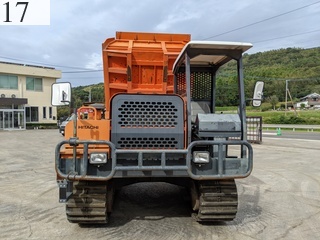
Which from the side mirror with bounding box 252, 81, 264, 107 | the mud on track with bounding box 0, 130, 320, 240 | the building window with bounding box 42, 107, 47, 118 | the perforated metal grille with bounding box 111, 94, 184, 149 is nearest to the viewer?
the perforated metal grille with bounding box 111, 94, 184, 149

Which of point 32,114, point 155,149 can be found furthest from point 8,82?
point 155,149

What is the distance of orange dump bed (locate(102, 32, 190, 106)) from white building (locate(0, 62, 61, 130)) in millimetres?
33613

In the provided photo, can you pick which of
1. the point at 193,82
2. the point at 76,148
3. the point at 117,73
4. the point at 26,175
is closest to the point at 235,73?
the point at 193,82

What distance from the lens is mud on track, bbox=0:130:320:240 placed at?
435 cm

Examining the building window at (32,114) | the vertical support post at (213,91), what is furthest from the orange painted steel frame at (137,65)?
the building window at (32,114)

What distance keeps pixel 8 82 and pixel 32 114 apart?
15.6 ft

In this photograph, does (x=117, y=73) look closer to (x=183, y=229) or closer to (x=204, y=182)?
(x=204, y=182)

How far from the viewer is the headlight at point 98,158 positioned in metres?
3.88

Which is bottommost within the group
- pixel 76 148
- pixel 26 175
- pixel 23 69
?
pixel 26 175

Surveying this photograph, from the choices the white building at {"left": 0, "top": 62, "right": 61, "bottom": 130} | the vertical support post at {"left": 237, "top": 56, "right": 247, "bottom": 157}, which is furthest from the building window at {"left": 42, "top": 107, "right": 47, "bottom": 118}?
the vertical support post at {"left": 237, "top": 56, "right": 247, "bottom": 157}

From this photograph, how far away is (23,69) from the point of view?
38.2 meters

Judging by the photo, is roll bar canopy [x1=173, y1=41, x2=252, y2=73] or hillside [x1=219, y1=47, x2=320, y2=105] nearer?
roll bar canopy [x1=173, y1=41, x2=252, y2=73]

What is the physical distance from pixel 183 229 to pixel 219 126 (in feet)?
5.26

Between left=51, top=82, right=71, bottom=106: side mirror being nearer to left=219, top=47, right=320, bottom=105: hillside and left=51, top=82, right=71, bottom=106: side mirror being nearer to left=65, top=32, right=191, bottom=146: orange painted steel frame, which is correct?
left=65, top=32, right=191, bottom=146: orange painted steel frame
